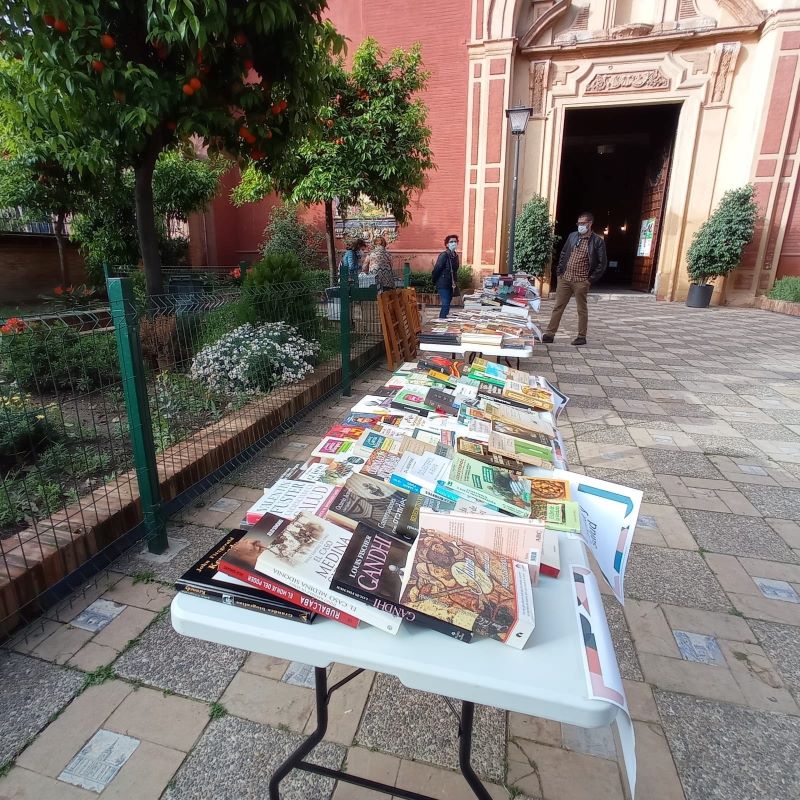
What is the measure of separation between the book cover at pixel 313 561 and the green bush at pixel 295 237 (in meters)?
13.5

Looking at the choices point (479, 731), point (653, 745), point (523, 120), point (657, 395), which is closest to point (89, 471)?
point (479, 731)

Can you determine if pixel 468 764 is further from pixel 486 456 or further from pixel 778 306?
pixel 778 306

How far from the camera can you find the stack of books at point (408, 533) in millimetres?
949

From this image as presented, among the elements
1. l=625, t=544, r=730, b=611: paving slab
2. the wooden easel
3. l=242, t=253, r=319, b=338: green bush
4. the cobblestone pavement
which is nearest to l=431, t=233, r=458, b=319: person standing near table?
the wooden easel

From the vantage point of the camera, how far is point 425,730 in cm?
151

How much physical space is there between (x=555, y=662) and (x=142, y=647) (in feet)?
5.35

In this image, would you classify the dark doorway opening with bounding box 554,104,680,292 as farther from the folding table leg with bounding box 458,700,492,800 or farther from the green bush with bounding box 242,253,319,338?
the folding table leg with bounding box 458,700,492,800

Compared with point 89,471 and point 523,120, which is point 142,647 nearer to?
point 89,471

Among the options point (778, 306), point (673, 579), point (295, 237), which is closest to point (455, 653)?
point (673, 579)

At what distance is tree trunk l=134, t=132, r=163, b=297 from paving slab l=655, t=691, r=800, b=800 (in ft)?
13.7

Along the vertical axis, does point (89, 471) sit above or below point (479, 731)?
above

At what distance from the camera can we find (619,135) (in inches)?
632

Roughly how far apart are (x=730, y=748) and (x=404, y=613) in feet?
4.28

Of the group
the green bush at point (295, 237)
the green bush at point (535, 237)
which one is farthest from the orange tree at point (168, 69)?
the green bush at point (295, 237)
